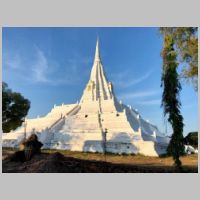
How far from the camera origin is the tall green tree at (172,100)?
35.8ft

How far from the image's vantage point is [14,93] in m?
14.1

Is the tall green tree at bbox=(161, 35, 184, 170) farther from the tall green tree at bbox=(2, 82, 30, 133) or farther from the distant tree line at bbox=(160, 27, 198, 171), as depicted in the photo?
the tall green tree at bbox=(2, 82, 30, 133)

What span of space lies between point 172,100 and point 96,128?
11.3 m

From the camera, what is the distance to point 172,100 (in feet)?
37.2

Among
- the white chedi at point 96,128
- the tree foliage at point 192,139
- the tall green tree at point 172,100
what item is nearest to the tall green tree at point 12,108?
the white chedi at point 96,128

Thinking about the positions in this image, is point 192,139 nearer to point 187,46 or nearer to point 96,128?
point 187,46

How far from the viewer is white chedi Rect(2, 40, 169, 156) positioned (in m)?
19.2

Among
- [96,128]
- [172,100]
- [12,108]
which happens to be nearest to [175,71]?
[172,100]

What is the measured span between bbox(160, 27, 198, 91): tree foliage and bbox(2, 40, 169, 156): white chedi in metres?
8.99

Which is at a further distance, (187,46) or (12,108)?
(12,108)

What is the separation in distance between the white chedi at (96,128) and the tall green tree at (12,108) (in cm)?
493

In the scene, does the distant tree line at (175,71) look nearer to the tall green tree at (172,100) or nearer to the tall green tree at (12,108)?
the tall green tree at (172,100)

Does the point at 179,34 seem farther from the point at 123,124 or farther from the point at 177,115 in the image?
the point at 123,124

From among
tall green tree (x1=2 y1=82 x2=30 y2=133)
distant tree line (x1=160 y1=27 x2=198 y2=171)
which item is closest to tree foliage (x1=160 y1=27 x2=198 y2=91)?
distant tree line (x1=160 y1=27 x2=198 y2=171)
